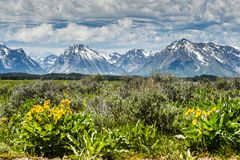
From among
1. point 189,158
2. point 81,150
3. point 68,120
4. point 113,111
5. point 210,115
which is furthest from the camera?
point 113,111

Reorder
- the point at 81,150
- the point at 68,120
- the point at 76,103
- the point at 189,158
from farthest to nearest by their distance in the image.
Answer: the point at 76,103, the point at 68,120, the point at 81,150, the point at 189,158

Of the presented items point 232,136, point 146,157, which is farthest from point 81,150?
point 232,136

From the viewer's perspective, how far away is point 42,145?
9445 millimetres

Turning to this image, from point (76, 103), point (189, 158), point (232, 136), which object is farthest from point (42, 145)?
point (76, 103)

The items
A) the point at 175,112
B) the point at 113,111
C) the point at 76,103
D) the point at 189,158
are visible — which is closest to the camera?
the point at 189,158

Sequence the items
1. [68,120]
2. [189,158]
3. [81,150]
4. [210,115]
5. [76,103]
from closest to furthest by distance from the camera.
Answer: [189,158] < [81,150] < [210,115] < [68,120] < [76,103]

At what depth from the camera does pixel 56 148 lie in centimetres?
940

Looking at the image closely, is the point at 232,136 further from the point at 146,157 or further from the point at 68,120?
the point at 68,120

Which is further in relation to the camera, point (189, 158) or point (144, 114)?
point (144, 114)

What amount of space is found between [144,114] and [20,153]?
4.61 meters

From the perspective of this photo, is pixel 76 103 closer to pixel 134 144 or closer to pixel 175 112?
pixel 175 112

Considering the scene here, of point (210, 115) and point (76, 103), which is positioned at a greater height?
point (210, 115)

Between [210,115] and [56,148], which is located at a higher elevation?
[210,115]

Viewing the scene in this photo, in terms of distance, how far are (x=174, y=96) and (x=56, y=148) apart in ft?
38.1
